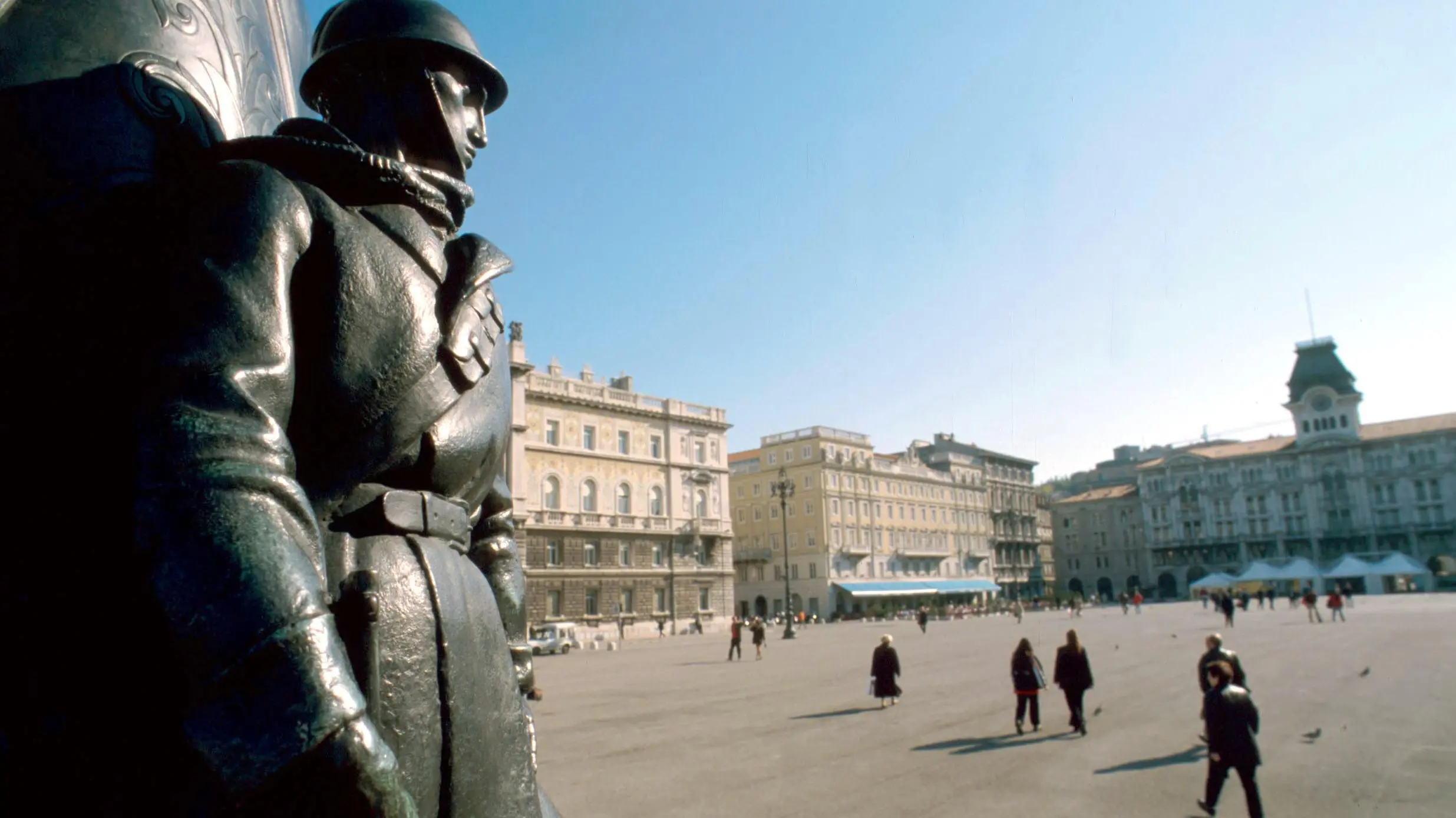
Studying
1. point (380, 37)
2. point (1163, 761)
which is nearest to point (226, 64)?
point (380, 37)

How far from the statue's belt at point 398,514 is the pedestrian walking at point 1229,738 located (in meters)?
7.53

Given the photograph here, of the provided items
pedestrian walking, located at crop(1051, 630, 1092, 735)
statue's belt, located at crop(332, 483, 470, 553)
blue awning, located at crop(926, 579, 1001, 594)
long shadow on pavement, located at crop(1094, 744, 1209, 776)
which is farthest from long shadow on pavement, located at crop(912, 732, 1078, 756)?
blue awning, located at crop(926, 579, 1001, 594)

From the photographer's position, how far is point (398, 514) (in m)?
1.46

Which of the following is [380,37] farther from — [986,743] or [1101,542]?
[1101,542]

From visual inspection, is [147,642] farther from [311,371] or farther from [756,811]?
[756,811]

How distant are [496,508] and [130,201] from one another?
3.15 feet

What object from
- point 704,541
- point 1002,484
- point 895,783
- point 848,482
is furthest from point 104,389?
point 1002,484

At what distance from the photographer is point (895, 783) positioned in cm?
854

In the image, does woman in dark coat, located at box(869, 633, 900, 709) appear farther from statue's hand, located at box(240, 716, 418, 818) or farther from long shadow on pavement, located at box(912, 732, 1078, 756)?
statue's hand, located at box(240, 716, 418, 818)

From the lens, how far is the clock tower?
277ft

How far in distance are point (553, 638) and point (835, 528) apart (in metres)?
33.1

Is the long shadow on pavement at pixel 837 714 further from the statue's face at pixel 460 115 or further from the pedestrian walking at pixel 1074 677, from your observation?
the statue's face at pixel 460 115

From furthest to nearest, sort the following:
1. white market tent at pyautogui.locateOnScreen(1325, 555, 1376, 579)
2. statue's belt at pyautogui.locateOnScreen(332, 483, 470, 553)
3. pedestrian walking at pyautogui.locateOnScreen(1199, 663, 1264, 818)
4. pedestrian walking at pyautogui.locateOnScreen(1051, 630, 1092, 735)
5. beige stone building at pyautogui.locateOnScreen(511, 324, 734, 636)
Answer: white market tent at pyautogui.locateOnScreen(1325, 555, 1376, 579) → beige stone building at pyautogui.locateOnScreen(511, 324, 734, 636) → pedestrian walking at pyautogui.locateOnScreen(1051, 630, 1092, 735) → pedestrian walking at pyautogui.locateOnScreen(1199, 663, 1264, 818) → statue's belt at pyautogui.locateOnScreen(332, 483, 470, 553)

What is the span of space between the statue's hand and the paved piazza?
7064 millimetres
